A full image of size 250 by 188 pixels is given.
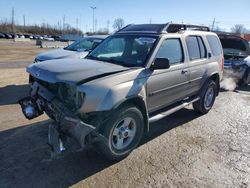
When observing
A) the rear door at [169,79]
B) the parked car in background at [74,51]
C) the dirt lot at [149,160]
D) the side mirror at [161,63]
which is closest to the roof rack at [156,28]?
the rear door at [169,79]

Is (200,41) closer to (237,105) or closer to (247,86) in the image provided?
(237,105)

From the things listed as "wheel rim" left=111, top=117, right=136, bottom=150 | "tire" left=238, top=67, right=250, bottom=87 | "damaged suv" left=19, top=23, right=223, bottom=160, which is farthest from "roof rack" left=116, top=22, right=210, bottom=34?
"tire" left=238, top=67, right=250, bottom=87

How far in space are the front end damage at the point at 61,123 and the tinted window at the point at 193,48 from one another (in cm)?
303

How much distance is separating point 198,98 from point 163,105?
1574mm

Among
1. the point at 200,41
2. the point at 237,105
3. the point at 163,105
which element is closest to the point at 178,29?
the point at 200,41

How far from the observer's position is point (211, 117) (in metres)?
6.62

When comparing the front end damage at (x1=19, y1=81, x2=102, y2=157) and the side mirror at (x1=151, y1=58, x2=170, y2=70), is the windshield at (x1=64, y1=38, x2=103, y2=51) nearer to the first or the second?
the side mirror at (x1=151, y1=58, x2=170, y2=70)

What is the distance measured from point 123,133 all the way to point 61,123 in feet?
3.37

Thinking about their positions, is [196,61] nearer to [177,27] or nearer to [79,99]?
[177,27]

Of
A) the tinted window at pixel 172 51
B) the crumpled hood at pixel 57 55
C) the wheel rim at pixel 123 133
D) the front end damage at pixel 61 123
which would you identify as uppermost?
the tinted window at pixel 172 51

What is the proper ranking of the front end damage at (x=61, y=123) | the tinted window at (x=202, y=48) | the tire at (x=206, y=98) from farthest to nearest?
the tire at (x=206, y=98)
the tinted window at (x=202, y=48)
the front end damage at (x=61, y=123)

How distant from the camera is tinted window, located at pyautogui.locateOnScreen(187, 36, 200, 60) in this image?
5.72 meters

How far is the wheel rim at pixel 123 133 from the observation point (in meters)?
4.15

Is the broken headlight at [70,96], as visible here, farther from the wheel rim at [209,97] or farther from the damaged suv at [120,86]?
the wheel rim at [209,97]
